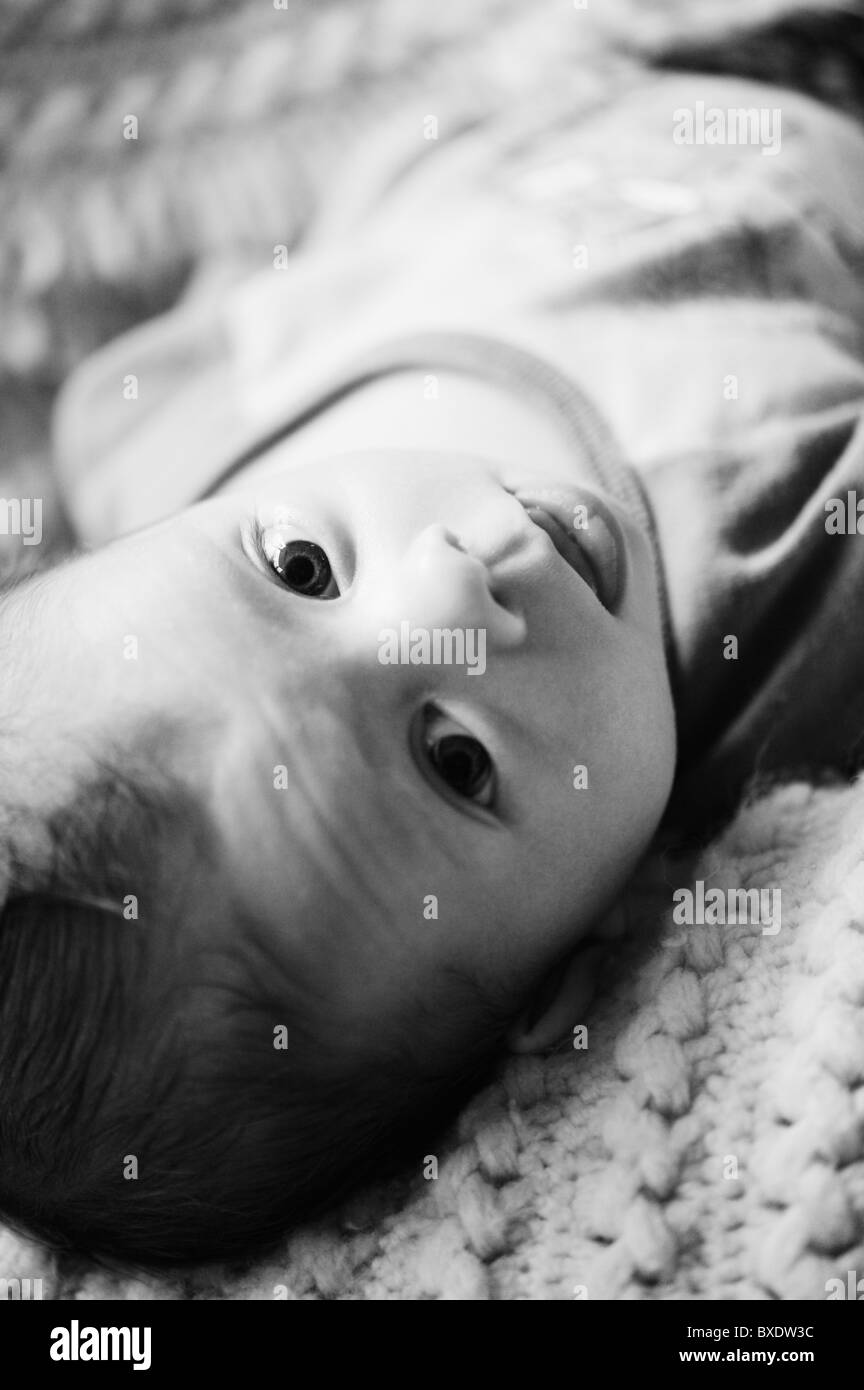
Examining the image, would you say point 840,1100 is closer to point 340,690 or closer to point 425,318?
point 340,690

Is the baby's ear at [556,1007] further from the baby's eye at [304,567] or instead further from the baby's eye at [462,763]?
the baby's eye at [304,567]

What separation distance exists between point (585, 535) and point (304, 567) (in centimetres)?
16

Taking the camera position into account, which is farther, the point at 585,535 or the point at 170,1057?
the point at 585,535

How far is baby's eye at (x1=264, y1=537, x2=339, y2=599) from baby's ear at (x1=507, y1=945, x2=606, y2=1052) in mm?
262

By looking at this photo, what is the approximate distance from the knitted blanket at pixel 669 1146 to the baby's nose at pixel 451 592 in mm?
216

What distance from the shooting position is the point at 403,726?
71 centimetres

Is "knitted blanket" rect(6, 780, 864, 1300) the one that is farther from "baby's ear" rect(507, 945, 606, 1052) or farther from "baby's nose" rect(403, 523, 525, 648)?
"baby's nose" rect(403, 523, 525, 648)

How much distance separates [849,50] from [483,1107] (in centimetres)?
89

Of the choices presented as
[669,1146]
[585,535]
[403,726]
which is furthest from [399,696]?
[669,1146]

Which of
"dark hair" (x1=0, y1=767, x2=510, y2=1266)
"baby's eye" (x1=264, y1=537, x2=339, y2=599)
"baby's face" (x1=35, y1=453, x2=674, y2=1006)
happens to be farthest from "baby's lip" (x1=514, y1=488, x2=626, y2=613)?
"dark hair" (x1=0, y1=767, x2=510, y2=1266)

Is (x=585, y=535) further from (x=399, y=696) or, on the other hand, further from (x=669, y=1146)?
(x=669, y=1146)

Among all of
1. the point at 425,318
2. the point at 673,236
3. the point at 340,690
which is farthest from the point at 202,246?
the point at 340,690

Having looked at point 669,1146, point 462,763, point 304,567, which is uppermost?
point 304,567

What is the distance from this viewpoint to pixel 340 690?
69 cm
